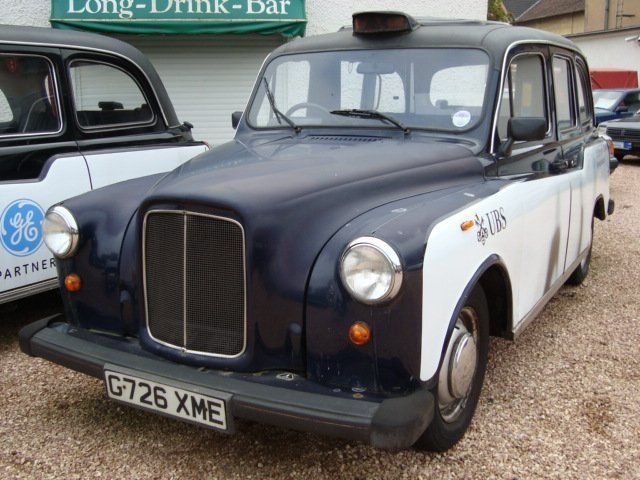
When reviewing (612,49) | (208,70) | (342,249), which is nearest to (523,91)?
(342,249)

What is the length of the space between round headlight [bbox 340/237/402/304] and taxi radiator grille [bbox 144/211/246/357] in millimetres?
435

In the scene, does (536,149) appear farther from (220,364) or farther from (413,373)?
(220,364)

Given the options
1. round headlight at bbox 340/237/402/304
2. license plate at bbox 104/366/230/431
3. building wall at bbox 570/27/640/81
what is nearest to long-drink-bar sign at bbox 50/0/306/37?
license plate at bbox 104/366/230/431

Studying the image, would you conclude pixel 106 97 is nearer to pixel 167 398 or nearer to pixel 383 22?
pixel 383 22

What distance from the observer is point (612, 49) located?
2839 cm

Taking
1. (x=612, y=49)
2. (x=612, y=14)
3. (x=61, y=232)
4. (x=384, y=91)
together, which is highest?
(x=612, y=14)

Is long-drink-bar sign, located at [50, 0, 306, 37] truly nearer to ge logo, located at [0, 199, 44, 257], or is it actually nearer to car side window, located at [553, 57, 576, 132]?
car side window, located at [553, 57, 576, 132]

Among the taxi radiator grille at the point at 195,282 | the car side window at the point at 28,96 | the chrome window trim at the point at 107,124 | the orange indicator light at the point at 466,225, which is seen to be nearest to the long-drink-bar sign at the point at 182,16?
the chrome window trim at the point at 107,124

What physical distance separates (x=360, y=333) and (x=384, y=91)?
5.74 ft

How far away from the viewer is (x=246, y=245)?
2.56 metres

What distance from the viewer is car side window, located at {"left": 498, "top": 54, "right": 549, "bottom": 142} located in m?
3.65

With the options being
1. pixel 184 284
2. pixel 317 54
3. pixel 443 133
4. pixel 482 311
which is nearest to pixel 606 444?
pixel 482 311

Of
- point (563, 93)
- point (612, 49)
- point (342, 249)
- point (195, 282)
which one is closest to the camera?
point (342, 249)

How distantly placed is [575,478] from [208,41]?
342 inches
